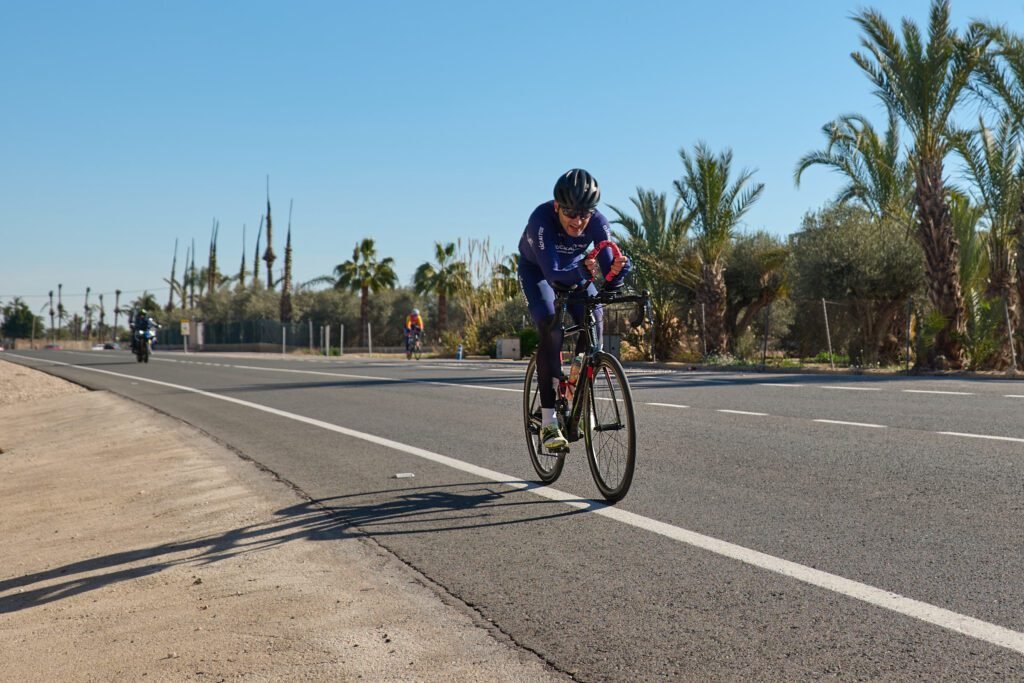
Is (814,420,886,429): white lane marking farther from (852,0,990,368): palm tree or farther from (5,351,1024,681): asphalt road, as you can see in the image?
(852,0,990,368): palm tree

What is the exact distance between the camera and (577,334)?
6238mm

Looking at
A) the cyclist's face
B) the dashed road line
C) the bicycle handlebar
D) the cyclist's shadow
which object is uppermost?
the cyclist's face

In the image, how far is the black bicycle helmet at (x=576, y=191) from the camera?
18.9 feet

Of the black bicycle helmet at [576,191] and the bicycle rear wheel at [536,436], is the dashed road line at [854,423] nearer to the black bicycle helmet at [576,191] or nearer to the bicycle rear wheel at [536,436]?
the bicycle rear wheel at [536,436]

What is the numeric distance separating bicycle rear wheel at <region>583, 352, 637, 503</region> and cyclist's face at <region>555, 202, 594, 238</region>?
0.75 metres

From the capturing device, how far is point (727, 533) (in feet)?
16.2

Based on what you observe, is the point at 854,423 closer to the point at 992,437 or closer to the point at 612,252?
the point at 992,437

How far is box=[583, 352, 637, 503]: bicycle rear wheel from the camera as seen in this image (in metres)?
5.69

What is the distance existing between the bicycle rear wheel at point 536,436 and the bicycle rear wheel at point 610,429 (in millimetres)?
409

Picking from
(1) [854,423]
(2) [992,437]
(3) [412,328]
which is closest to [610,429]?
(2) [992,437]

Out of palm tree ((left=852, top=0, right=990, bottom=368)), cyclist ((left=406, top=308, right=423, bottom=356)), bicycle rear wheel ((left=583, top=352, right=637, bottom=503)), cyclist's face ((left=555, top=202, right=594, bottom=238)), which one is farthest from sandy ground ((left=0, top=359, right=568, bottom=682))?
cyclist ((left=406, top=308, right=423, bottom=356))

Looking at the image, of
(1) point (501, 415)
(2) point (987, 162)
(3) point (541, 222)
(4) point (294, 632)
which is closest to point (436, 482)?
(3) point (541, 222)

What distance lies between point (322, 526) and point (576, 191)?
238 cm

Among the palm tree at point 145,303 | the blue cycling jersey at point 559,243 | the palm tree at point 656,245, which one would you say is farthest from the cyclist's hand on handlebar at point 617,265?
the palm tree at point 145,303
